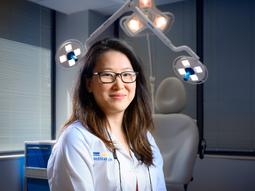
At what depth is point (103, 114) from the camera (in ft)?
3.92

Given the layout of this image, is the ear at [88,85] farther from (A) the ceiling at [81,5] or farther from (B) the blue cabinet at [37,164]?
(A) the ceiling at [81,5]

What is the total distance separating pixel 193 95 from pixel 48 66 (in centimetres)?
170

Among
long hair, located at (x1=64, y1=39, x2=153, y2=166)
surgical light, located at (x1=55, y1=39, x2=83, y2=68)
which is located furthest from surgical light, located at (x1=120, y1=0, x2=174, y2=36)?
long hair, located at (x1=64, y1=39, x2=153, y2=166)

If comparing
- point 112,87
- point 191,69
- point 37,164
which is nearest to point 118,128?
point 112,87

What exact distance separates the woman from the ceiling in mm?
2287

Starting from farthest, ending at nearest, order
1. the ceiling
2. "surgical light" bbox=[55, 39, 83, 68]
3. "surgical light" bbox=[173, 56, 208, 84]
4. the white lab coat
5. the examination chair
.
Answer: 1. the ceiling
2. the examination chair
3. "surgical light" bbox=[55, 39, 83, 68]
4. "surgical light" bbox=[173, 56, 208, 84]
5. the white lab coat

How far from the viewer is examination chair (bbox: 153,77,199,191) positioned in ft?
7.00

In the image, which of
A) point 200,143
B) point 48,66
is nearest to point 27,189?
point 48,66

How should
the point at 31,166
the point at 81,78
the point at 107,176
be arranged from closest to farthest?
the point at 107,176 < the point at 81,78 < the point at 31,166

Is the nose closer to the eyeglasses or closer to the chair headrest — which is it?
the eyeglasses

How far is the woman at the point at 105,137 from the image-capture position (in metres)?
1.03

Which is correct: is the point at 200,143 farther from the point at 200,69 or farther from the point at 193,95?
the point at 193,95

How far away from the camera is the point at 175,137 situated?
2.24m

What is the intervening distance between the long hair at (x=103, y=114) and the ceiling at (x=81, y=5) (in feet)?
7.33
